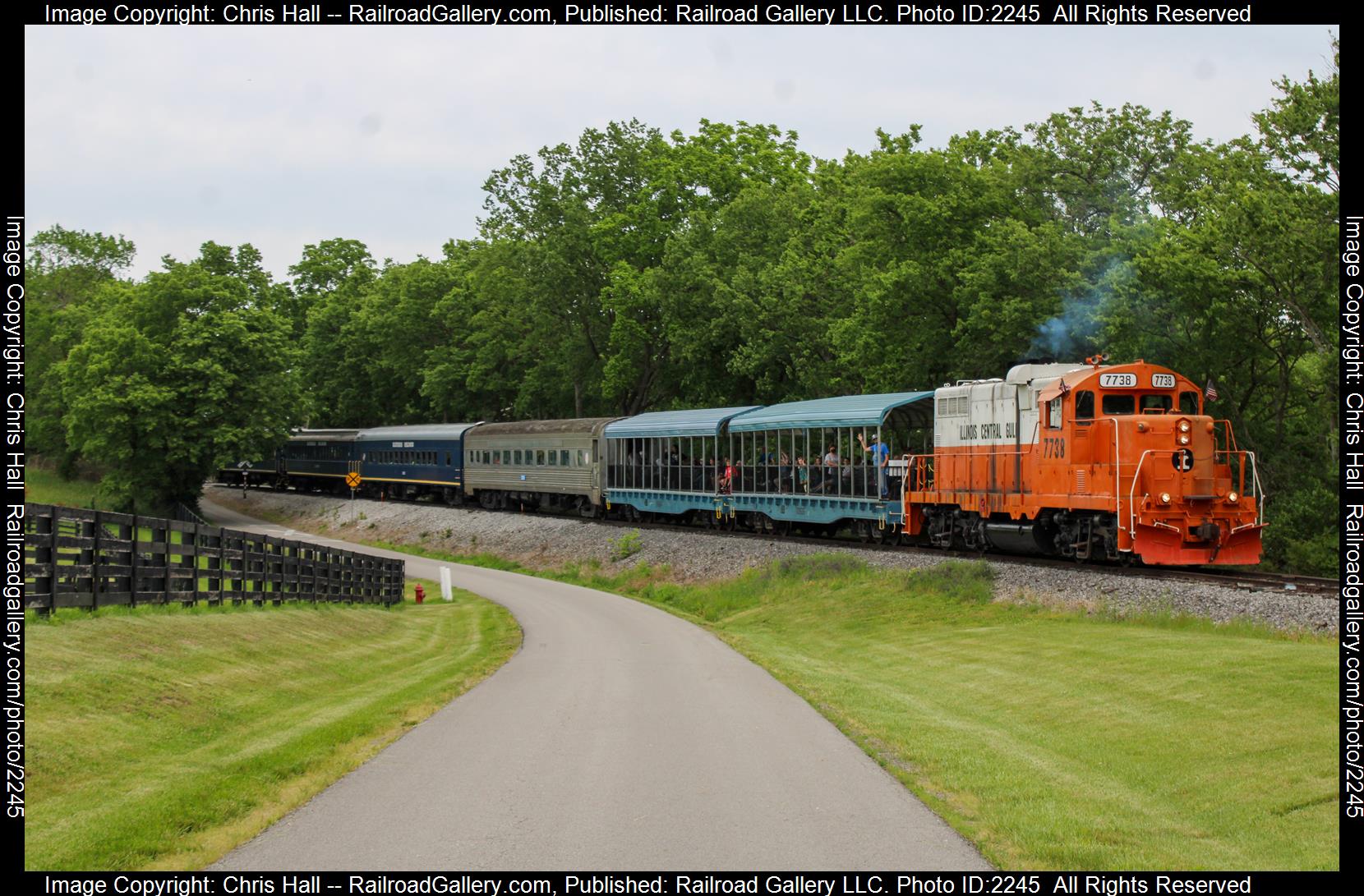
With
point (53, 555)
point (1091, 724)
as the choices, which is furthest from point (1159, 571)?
point (53, 555)

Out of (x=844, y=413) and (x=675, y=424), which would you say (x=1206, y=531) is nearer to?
(x=844, y=413)

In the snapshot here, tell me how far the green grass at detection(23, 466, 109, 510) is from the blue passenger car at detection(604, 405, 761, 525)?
33587 millimetres

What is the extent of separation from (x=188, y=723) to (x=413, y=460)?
2193 inches

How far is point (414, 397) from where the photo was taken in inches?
3676

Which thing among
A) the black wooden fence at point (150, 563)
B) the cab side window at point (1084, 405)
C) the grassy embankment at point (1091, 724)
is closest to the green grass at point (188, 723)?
the black wooden fence at point (150, 563)

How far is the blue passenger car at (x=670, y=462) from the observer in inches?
1625

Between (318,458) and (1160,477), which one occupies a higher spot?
(318,458)

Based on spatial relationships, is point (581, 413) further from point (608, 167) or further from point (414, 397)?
point (414, 397)

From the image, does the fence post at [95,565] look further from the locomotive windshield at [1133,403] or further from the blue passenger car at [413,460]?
the blue passenger car at [413,460]

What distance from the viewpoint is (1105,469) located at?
23.0 meters

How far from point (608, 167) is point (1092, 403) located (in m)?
52.3

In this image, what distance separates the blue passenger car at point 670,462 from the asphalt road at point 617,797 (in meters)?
24.7
